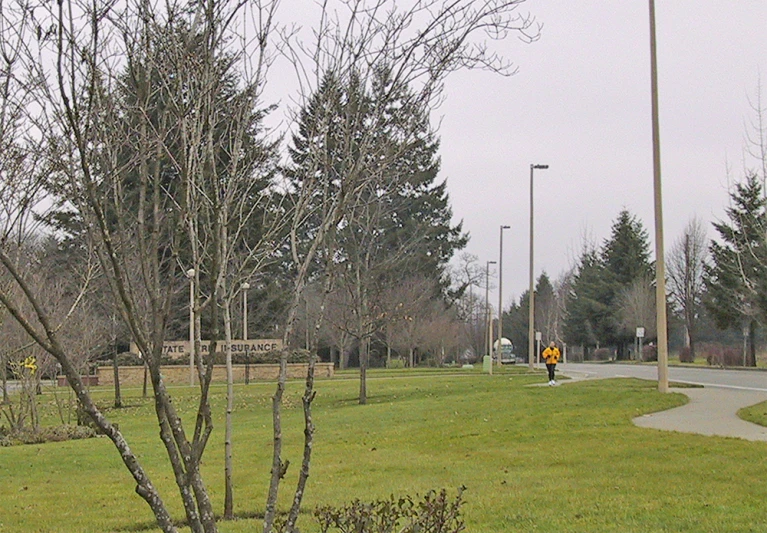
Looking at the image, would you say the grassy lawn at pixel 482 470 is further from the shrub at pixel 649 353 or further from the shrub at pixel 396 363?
the shrub at pixel 396 363

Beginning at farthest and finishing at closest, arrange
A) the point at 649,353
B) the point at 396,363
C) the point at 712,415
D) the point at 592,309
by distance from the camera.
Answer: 1. the point at 592,309
2. the point at 396,363
3. the point at 649,353
4. the point at 712,415

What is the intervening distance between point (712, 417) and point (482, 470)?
23.1 feet

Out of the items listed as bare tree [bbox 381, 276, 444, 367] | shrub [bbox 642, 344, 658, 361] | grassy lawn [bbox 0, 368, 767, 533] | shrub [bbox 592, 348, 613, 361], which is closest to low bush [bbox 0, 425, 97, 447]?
grassy lawn [bbox 0, 368, 767, 533]

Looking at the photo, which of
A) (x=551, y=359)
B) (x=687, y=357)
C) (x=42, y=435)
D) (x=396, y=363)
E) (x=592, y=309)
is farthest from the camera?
(x=592, y=309)

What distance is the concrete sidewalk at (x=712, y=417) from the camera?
15.0 metres

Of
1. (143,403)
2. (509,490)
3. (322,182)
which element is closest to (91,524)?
(509,490)

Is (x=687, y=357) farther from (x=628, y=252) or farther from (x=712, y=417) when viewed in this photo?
(x=712, y=417)

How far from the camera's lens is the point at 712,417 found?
56.5 feet

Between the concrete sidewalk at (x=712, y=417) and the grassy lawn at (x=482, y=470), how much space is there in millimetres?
596

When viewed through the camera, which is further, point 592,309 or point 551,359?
point 592,309

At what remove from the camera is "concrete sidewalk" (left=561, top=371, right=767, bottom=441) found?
15.0m

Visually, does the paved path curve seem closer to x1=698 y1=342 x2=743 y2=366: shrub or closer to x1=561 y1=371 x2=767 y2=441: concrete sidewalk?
x1=561 y1=371 x2=767 y2=441: concrete sidewalk

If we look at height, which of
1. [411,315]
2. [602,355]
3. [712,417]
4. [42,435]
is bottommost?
[42,435]

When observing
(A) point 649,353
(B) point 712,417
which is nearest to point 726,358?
(A) point 649,353
